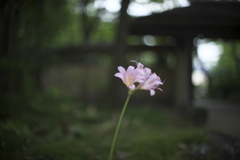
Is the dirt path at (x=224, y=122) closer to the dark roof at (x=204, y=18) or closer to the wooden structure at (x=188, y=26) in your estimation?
the wooden structure at (x=188, y=26)

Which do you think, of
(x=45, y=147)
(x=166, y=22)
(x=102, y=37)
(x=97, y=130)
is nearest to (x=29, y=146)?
(x=45, y=147)

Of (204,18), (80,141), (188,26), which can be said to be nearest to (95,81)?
(188,26)

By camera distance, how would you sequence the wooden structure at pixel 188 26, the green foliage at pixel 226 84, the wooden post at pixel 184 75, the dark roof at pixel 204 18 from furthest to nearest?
the green foliage at pixel 226 84
the wooden post at pixel 184 75
the wooden structure at pixel 188 26
the dark roof at pixel 204 18

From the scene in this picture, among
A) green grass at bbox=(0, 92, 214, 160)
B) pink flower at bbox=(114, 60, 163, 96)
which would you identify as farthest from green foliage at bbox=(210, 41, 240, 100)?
pink flower at bbox=(114, 60, 163, 96)

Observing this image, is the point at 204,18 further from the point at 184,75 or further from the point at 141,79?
the point at 141,79

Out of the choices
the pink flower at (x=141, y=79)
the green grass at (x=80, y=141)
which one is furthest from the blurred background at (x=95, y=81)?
the pink flower at (x=141, y=79)

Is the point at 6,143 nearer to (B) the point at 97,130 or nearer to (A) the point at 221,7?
(B) the point at 97,130
